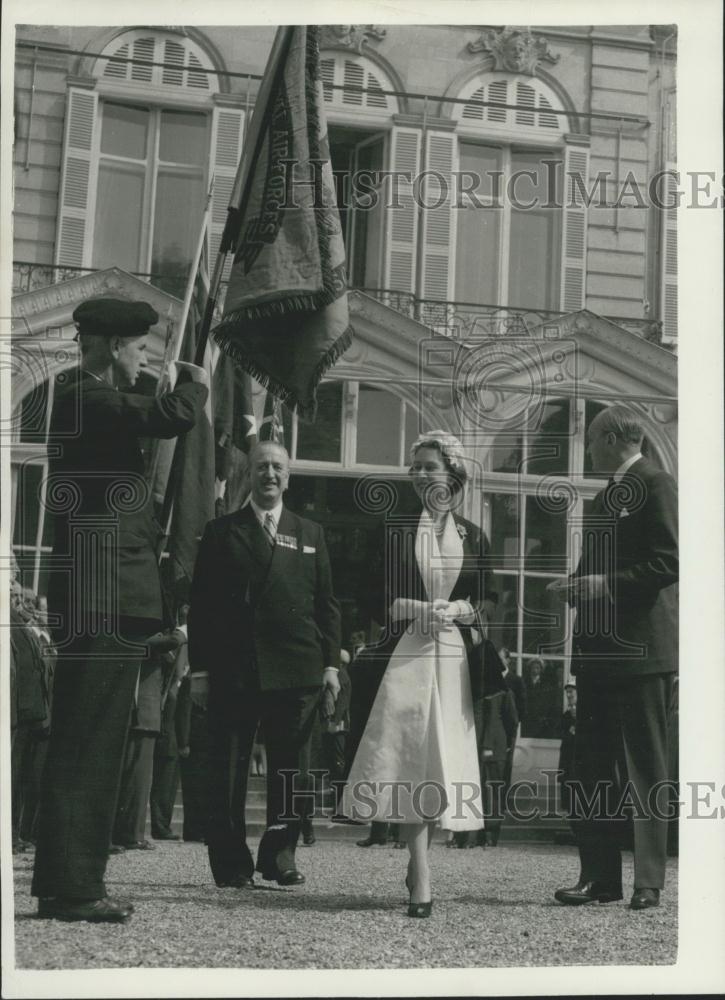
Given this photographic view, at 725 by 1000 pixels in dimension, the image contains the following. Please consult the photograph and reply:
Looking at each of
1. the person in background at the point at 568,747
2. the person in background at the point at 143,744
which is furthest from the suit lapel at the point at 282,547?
the person in background at the point at 568,747

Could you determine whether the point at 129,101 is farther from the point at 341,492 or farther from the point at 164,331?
the point at 341,492

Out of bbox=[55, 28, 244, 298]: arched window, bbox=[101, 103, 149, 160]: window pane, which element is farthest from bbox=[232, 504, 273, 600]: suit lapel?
bbox=[101, 103, 149, 160]: window pane

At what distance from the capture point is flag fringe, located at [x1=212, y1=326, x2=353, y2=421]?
5.29 metres

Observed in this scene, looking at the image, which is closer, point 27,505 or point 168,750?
point 27,505

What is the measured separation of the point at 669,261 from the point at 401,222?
106 centimetres

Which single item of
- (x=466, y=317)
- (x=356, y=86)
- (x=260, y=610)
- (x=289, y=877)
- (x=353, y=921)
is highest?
(x=356, y=86)

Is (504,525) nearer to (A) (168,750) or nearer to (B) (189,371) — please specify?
(B) (189,371)

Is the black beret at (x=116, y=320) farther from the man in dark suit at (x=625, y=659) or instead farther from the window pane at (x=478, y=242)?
the man in dark suit at (x=625, y=659)

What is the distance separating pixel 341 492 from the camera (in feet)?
17.3

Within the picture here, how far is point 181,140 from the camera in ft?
17.6

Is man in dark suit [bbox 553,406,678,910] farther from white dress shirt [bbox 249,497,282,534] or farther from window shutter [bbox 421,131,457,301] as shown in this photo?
white dress shirt [bbox 249,497,282,534]

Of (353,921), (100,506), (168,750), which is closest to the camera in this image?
(353,921)

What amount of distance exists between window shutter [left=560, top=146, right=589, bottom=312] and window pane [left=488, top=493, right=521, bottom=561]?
825 mm

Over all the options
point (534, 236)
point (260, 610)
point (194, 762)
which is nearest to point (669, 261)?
point (534, 236)
